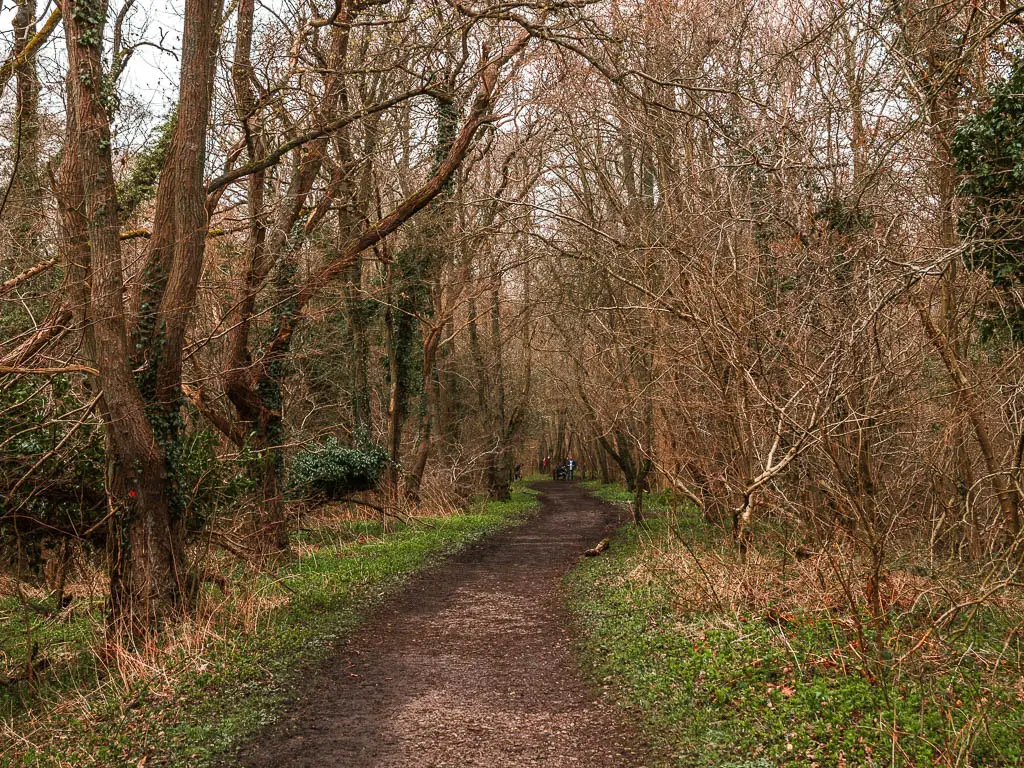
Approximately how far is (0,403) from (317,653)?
12.9 ft

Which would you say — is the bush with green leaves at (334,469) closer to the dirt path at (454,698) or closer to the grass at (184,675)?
the grass at (184,675)

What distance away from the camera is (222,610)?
793 cm

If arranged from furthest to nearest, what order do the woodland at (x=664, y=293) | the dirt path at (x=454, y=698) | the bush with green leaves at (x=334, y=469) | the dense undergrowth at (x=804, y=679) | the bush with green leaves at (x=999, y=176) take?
the bush with green leaves at (x=334, y=469), the bush with green leaves at (x=999, y=176), the woodland at (x=664, y=293), the dirt path at (x=454, y=698), the dense undergrowth at (x=804, y=679)

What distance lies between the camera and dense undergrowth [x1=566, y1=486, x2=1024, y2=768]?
4633 millimetres

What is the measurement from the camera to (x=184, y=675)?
6.38 meters

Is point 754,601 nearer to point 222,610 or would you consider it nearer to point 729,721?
point 729,721

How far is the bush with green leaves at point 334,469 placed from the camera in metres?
15.3

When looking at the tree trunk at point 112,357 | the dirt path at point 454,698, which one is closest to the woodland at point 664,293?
the tree trunk at point 112,357

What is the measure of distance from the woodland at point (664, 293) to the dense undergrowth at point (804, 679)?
100 mm

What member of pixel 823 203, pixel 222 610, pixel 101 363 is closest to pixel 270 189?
pixel 101 363

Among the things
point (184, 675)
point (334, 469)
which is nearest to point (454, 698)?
point (184, 675)

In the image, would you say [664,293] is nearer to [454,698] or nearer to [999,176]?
[999,176]

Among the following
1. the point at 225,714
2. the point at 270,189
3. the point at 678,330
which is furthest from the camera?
the point at 270,189

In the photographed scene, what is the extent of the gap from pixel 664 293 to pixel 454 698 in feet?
18.5
